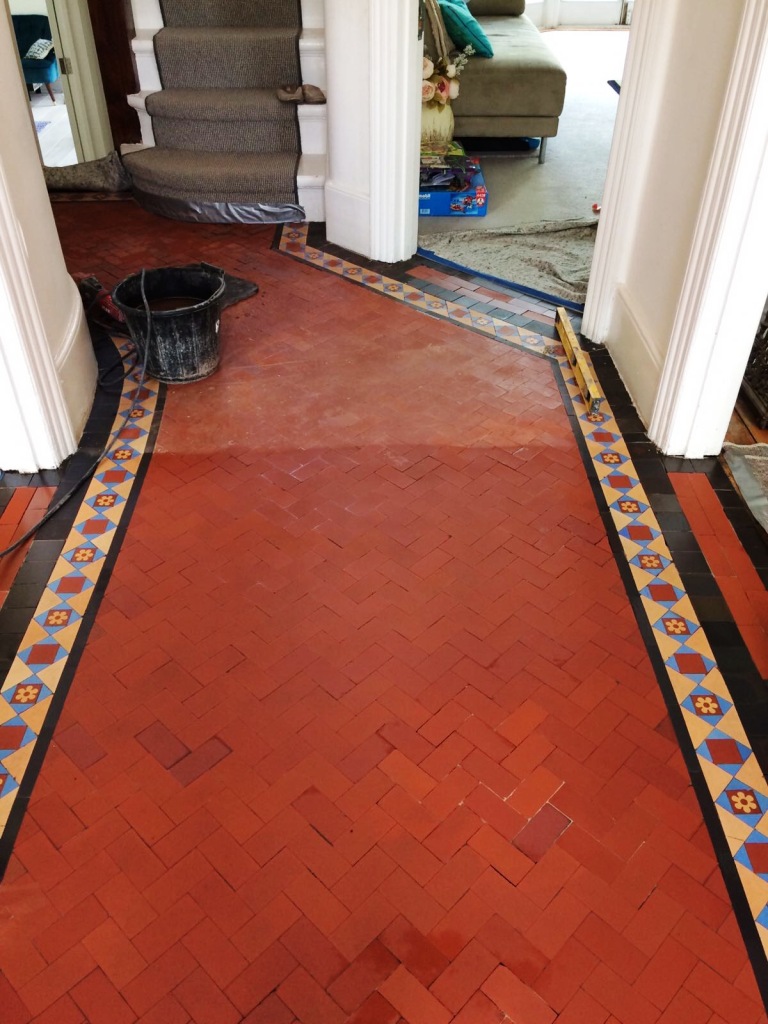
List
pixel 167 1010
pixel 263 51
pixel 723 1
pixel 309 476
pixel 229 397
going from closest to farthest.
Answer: pixel 167 1010, pixel 723 1, pixel 309 476, pixel 229 397, pixel 263 51

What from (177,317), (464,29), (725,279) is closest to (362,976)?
(725,279)

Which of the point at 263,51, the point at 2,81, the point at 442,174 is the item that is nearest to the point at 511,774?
the point at 2,81

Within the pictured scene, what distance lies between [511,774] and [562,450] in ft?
5.26

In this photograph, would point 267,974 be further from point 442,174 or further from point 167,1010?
point 442,174

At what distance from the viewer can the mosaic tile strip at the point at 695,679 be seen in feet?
7.11

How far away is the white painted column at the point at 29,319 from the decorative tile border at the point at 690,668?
83.9 inches

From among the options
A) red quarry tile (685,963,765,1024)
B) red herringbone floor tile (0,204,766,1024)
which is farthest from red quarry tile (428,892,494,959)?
red quarry tile (685,963,765,1024)

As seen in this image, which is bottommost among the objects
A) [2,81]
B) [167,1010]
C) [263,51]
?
[167,1010]

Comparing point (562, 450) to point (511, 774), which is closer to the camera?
point (511, 774)

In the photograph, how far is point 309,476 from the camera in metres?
3.40

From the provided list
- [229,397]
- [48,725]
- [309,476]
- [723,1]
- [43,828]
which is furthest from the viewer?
[229,397]

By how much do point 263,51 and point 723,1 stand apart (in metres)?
3.44

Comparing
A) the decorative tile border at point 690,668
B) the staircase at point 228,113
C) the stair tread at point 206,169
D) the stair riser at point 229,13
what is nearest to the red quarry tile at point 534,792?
the decorative tile border at point 690,668

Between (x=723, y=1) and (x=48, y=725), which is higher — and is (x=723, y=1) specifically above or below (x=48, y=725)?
above
